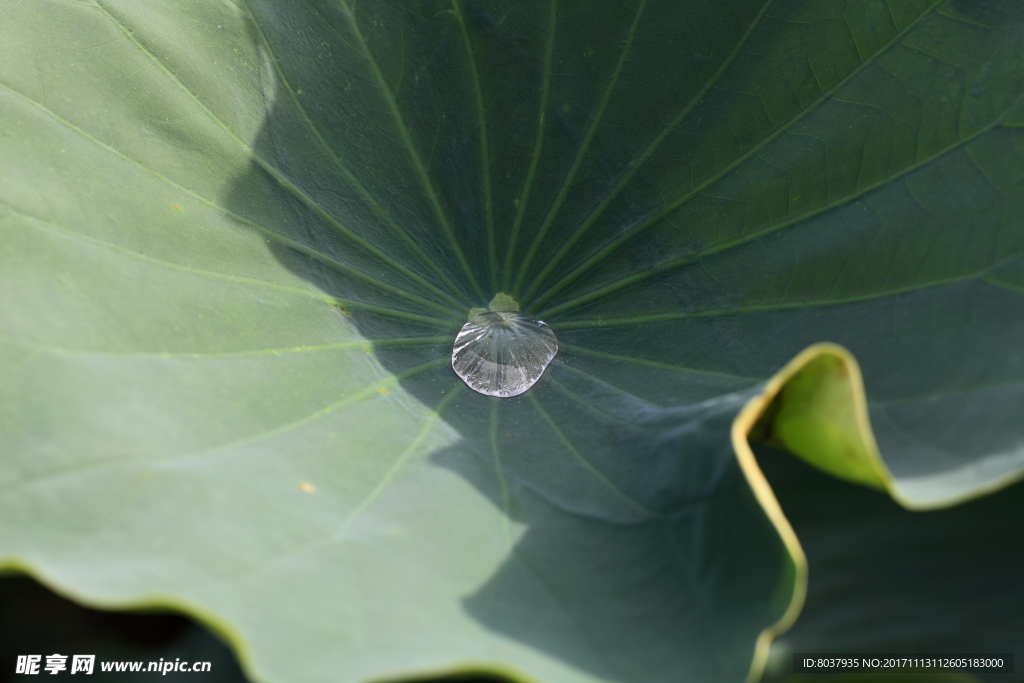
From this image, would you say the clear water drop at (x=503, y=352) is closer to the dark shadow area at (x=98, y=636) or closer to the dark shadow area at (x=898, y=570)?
→ the dark shadow area at (x=898, y=570)

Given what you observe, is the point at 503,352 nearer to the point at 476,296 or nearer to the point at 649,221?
the point at 476,296

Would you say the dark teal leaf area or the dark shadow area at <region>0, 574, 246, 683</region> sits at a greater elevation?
the dark teal leaf area

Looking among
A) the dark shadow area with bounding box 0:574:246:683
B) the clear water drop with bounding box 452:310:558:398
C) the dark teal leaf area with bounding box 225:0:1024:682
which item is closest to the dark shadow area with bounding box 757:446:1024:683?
the dark teal leaf area with bounding box 225:0:1024:682

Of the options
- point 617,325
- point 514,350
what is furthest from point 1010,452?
point 514,350

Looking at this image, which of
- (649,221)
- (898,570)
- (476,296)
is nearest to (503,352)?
(476,296)

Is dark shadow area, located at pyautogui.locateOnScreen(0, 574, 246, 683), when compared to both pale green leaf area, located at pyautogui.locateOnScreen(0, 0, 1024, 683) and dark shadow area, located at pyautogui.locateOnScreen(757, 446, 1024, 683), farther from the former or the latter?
dark shadow area, located at pyautogui.locateOnScreen(757, 446, 1024, 683)

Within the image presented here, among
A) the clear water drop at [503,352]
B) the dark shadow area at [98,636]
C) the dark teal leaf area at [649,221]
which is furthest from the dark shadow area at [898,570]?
the dark shadow area at [98,636]
